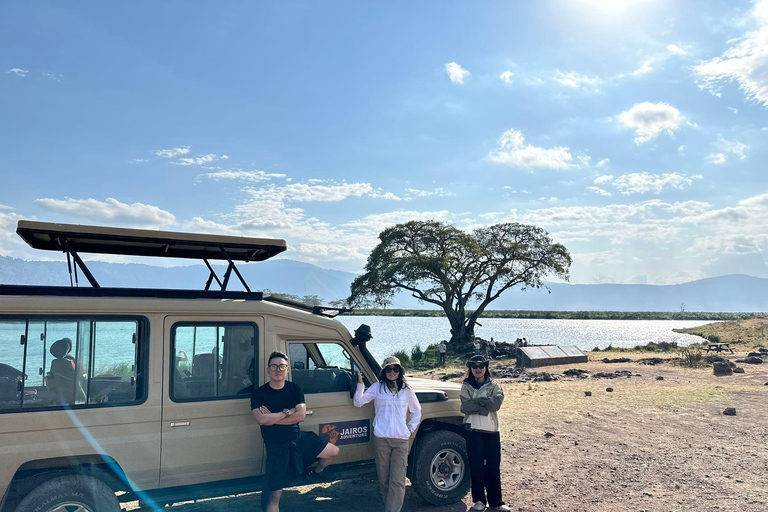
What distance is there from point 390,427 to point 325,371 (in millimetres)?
897

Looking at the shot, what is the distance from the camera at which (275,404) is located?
5.02m

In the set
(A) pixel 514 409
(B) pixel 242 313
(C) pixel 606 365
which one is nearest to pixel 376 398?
(B) pixel 242 313

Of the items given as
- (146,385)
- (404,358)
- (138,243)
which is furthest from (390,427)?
(404,358)

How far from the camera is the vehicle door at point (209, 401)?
4.91 metres

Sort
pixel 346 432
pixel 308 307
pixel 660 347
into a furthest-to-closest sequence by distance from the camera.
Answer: pixel 660 347 → pixel 308 307 → pixel 346 432

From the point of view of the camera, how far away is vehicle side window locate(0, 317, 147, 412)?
174 inches

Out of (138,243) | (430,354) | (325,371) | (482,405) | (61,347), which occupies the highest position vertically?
(138,243)

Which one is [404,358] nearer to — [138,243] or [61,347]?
[138,243]

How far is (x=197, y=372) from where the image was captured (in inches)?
202

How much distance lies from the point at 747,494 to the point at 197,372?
6.60m

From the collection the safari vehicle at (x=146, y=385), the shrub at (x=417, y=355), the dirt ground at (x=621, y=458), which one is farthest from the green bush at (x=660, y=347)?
the safari vehicle at (x=146, y=385)

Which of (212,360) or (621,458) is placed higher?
(212,360)

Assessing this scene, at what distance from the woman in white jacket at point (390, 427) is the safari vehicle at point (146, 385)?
22 cm

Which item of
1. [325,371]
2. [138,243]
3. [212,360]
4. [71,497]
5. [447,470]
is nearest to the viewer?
[71,497]
